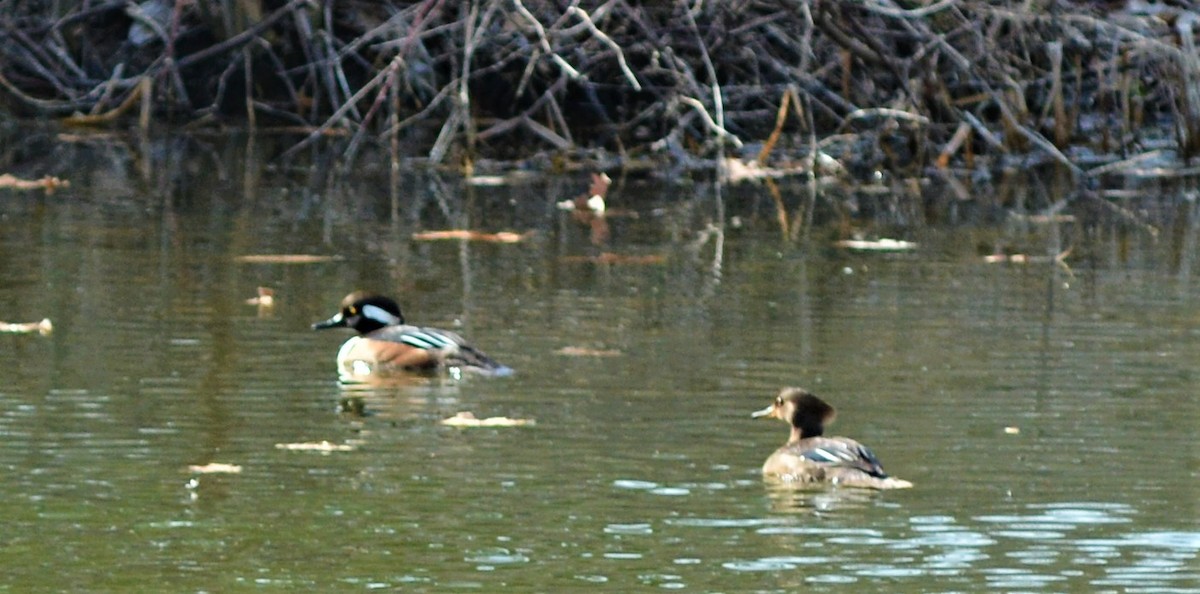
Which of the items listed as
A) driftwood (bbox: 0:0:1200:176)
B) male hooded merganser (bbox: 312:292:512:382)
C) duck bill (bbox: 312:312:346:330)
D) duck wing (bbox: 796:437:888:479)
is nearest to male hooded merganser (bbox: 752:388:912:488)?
duck wing (bbox: 796:437:888:479)

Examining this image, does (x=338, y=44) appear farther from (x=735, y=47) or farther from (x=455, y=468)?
(x=455, y=468)

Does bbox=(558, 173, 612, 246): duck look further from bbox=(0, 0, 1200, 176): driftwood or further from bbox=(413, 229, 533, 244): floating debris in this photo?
bbox=(0, 0, 1200, 176): driftwood

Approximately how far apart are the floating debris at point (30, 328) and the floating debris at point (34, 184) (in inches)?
257

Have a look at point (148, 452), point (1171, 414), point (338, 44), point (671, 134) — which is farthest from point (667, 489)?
point (338, 44)

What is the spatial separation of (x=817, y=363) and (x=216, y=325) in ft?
8.62

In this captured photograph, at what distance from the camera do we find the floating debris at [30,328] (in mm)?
11234

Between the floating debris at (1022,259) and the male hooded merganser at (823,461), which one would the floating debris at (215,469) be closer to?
the male hooded merganser at (823,461)

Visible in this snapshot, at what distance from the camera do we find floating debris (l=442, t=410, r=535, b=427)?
30.4ft

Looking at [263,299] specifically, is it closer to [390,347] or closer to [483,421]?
[390,347]

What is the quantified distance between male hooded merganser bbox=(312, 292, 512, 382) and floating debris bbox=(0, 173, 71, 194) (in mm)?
7040

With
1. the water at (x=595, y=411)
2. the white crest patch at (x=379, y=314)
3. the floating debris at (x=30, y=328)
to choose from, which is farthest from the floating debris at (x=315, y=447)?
the floating debris at (x=30, y=328)

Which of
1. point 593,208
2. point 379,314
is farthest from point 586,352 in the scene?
point 593,208

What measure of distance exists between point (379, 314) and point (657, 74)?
11.5 meters

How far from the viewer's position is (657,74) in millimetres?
22516
